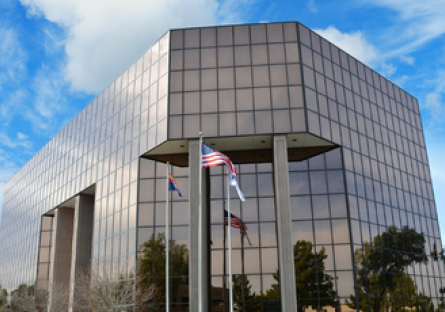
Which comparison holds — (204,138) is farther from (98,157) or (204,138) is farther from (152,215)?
(98,157)

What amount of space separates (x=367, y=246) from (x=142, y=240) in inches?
728

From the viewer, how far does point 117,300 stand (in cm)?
3300

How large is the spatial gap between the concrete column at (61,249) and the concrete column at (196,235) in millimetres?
23362

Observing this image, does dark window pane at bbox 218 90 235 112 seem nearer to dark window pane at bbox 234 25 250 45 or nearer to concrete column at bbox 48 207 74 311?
dark window pane at bbox 234 25 250 45

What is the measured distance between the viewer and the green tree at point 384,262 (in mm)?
34719

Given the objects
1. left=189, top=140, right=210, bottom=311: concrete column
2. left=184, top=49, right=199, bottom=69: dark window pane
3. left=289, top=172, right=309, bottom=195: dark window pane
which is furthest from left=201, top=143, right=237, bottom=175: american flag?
left=184, top=49, right=199, bottom=69: dark window pane

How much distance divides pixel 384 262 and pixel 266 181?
12.2m

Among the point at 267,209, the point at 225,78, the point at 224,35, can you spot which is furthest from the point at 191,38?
the point at 267,209

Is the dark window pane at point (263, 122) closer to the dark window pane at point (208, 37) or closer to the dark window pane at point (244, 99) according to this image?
the dark window pane at point (244, 99)

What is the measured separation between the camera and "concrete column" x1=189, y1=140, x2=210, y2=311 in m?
32.5

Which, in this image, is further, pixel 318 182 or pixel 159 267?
pixel 318 182

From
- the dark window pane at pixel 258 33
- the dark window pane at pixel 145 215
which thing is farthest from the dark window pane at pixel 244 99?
the dark window pane at pixel 145 215

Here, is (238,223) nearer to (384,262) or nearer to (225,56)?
(384,262)

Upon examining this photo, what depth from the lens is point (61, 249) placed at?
53969mm
